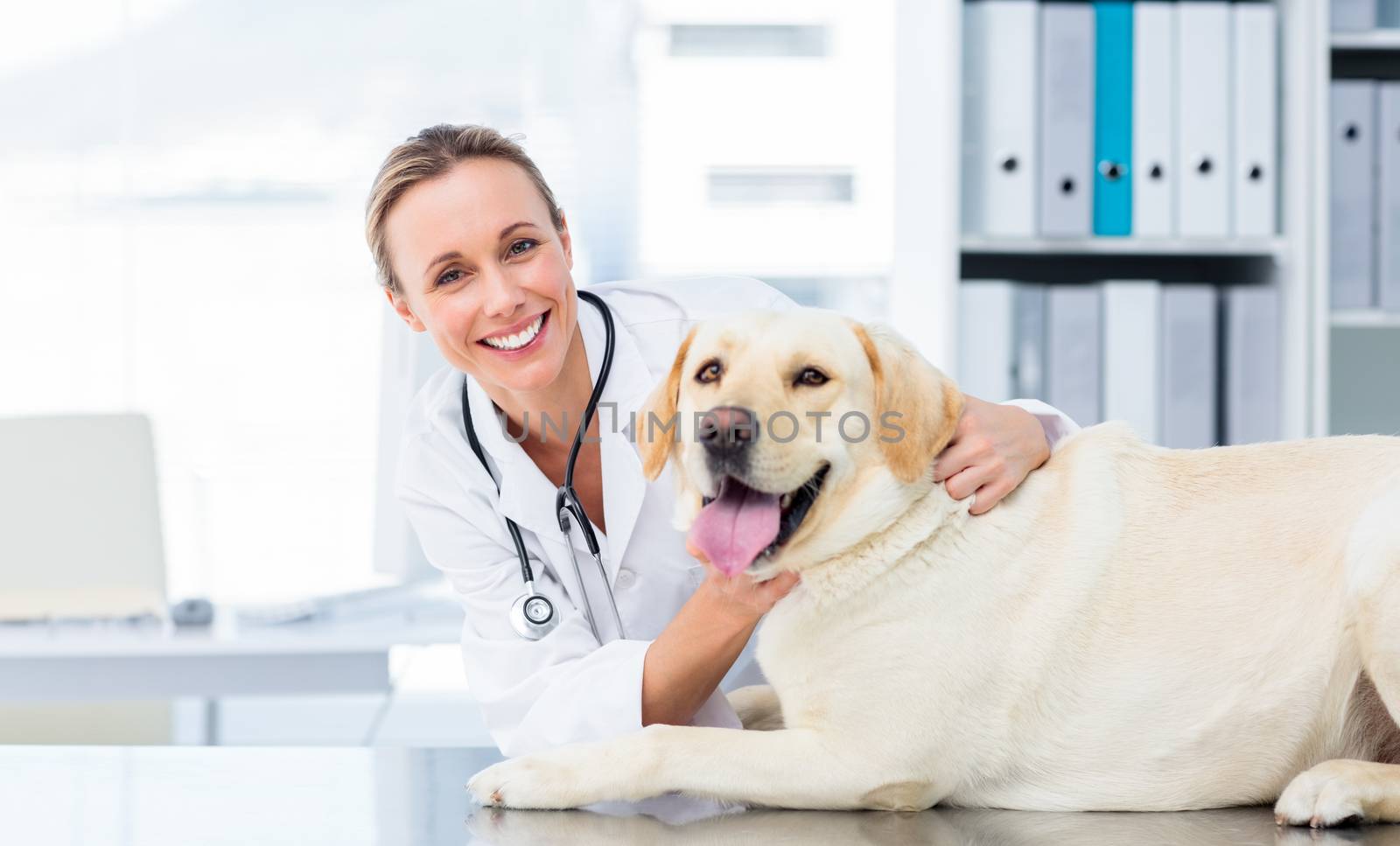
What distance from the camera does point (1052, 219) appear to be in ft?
9.34

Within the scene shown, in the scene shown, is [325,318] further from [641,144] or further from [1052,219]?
[1052,219]

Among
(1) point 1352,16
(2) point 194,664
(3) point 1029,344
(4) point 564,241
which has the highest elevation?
(1) point 1352,16

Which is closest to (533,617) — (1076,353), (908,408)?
(908,408)

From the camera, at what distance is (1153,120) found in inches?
110

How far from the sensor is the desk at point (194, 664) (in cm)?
231

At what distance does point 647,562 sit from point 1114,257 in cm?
218

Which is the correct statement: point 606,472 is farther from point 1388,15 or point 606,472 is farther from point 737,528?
point 1388,15

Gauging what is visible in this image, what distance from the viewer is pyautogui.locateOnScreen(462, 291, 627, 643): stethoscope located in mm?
1482

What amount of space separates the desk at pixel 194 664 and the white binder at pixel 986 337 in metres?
1.41

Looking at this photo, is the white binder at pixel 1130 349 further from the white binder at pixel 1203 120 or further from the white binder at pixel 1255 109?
the white binder at pixel 1255 109

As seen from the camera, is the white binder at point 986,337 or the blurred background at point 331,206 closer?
the white binder at point 986,337

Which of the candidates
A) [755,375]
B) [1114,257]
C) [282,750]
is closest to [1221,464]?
[755,375]

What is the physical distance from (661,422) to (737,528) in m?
0.20

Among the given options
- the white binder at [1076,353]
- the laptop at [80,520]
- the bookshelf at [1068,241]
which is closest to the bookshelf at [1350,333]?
the bookshelf at [1068,241]
